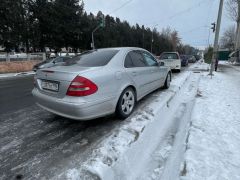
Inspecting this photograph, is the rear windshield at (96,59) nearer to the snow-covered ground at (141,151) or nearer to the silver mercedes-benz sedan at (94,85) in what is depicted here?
the silver mercedes-benz sedan at (94,85)

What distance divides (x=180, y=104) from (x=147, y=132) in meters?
2.13

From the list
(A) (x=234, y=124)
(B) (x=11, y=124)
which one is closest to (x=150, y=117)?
(A) (x=234, y=124)

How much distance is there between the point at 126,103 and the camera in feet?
13.4

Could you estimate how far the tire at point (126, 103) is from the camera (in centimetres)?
383

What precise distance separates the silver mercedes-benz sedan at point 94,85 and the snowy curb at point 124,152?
1.57 feet

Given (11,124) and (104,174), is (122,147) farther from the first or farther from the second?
(11,124)

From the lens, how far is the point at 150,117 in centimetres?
411

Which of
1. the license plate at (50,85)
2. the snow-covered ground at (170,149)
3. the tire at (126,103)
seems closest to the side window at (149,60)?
the tire at (126,103)

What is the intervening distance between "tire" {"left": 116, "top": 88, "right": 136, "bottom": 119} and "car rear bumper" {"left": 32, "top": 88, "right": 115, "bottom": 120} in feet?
0.90

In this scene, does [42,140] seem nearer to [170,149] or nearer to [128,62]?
[170,149]

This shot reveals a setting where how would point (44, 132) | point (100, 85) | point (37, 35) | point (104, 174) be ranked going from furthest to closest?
1. point (37, 35)
2. point (44, 132)
3. point (100, 85)
4. point (104, 174)

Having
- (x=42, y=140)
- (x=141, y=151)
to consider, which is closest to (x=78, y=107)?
(x=42, y=140)

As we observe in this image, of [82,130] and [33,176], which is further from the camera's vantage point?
[82,130]

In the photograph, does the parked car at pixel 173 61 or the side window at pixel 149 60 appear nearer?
the side window at pixel 149 60
